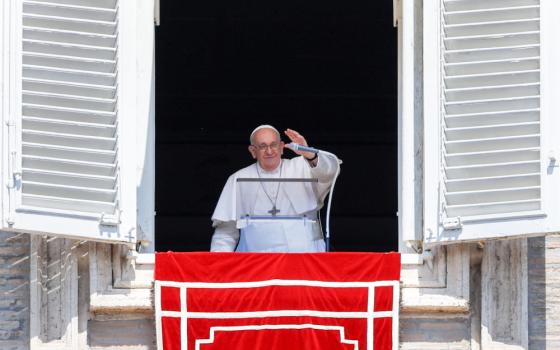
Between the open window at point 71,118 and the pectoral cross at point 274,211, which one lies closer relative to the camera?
the open window at point 71,118

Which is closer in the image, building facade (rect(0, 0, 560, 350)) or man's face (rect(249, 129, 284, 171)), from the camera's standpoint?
building facade (rect(0, 0, 560, 350))

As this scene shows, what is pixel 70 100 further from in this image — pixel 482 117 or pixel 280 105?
pixel 280 105

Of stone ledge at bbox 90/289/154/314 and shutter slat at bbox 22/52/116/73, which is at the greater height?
shutter slat at bbox 22/52/116/73

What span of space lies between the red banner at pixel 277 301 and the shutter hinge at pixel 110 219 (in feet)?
1.08

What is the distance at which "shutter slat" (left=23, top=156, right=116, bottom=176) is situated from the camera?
9.50 meters

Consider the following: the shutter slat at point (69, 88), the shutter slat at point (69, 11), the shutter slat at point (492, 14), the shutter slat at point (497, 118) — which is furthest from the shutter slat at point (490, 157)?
the shutter slat at point (69, 11)

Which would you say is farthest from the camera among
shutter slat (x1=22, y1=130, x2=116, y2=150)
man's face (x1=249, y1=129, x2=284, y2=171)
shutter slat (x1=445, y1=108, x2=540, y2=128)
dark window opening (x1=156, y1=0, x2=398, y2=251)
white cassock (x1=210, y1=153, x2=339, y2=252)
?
dark window opening (x1=156, y1=0, x2=398, y2=251)

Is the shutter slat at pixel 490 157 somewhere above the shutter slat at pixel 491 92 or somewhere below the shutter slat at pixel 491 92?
below

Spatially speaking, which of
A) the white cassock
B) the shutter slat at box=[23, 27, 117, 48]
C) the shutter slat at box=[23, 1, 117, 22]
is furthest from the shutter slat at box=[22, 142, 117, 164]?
the white cassock

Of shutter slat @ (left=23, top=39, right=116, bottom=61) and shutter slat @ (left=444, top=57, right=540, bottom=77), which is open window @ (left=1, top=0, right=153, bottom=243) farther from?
shutter slat @ (left=444, top=57, right=540, bottom=77)

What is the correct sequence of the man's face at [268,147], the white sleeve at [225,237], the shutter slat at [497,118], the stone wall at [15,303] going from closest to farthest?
1. the shutter slat at [497,118]
2. the stone wall at [15,303]
3. the white sleeve at [225,237]
4. the man's face at [268,147]

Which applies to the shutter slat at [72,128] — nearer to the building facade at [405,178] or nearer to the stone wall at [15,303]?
the building facade at [405,178]

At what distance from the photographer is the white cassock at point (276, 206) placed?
1033cm

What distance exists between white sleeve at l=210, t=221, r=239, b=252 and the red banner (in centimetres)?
97
